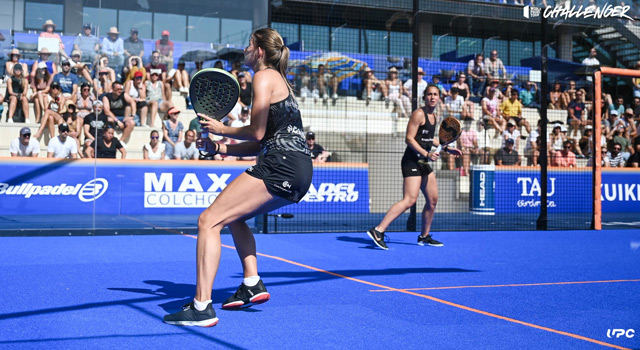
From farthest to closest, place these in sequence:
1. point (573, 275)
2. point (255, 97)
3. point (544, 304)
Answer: point (573, 275), point (544, 304), point (255, 97)

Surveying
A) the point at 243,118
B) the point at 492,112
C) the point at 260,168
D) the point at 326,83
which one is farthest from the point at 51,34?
the point at 492,112

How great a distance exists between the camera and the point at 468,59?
2012 cm

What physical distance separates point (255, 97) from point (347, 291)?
6.56 feet

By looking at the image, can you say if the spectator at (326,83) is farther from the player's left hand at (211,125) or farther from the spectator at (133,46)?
the player's left hand at (211,125)

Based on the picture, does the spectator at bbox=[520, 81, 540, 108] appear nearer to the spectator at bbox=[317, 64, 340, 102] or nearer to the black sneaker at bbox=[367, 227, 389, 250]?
the spectator at bbox=[317, 64, 340, 102]

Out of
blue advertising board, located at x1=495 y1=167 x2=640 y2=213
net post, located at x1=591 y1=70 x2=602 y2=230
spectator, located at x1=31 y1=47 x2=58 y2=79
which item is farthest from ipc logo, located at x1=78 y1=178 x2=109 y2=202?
blue advertising board, located at x1=495 y1=167 x2=640 y2=213

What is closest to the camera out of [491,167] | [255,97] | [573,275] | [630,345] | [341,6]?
[630,345]

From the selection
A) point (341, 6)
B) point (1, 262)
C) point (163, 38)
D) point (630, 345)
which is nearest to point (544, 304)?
point (630, 345)

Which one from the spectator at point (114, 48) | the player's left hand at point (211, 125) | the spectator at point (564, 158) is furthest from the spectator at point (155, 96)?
the spectator at point (564, 158)

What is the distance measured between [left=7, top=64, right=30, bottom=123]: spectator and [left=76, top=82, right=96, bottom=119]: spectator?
0.70m

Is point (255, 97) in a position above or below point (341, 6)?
below

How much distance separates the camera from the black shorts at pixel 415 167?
377 inches

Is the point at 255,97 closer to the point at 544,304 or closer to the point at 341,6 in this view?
the point at 544,304

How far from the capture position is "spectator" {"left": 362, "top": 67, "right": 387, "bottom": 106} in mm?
16156
